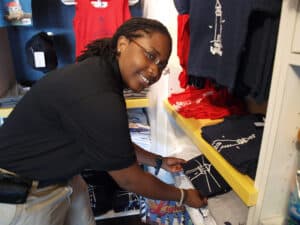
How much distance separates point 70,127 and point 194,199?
0.48 m

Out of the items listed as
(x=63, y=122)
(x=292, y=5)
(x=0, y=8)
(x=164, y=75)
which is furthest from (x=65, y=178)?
(x=0, y=8)

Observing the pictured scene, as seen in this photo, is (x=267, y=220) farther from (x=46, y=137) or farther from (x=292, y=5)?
(x=46, y=137)

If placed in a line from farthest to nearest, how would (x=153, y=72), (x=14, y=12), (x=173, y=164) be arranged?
(x=14, y=12)
(x=173, y=164)
(x=153, y=72)

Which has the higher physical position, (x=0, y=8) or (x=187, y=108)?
(x=0, y=8)

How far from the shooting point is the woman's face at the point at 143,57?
0.77 m

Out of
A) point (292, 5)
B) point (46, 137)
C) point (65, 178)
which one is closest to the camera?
point (292, 5)

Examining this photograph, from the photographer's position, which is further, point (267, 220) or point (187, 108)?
point (187, 108)

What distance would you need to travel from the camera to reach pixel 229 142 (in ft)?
2.77

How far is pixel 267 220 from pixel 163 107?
78 centimetres

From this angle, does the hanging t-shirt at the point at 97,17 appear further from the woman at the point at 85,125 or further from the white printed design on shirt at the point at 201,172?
the white printed design on shirt at the point at 201,172

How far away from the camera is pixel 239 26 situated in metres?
0.70

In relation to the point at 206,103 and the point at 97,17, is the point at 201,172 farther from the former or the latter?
the point at 97,17

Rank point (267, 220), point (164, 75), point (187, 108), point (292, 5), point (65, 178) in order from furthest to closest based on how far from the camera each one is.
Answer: point (164, 75) → point (187, 108) → point (65, 178) → point (267, 220) → point (292, 5)

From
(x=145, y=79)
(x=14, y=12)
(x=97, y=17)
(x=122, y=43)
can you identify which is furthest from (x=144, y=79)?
(x=14, y=12)
